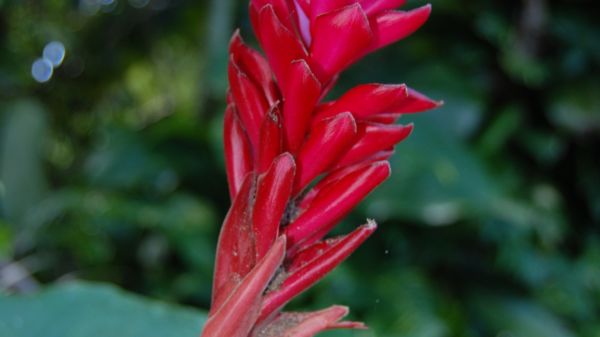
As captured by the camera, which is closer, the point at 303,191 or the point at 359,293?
the point at 303,191

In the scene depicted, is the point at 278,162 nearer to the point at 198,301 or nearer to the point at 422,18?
the point at 422,18

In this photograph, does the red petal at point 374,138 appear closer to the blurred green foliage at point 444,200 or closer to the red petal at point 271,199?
the red petal at point 271,199

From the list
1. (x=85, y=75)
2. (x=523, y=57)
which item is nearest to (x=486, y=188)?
(x=523, y=57)

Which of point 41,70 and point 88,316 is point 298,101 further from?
point 41,70

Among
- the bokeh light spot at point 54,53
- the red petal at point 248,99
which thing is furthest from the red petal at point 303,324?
the bokeh light spot at point 54,53

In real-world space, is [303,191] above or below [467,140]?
above

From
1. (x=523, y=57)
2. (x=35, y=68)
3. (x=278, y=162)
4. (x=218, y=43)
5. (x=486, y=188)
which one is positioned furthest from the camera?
(x=35, y=68)

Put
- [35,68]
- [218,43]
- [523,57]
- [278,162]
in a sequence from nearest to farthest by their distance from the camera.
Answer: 1. [278,162]
2. [523,57]
3. [218,43]
4. [35,68]

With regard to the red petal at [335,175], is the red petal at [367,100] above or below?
above
